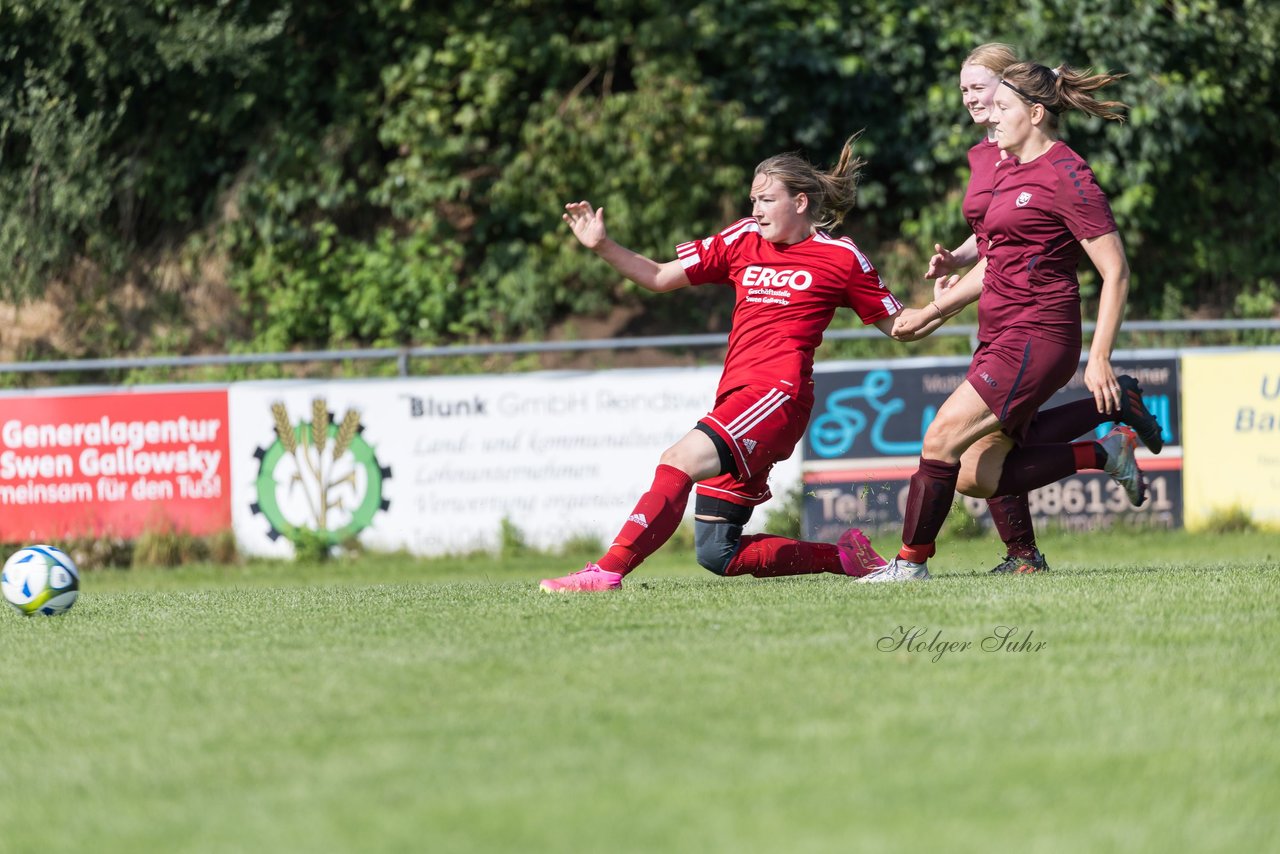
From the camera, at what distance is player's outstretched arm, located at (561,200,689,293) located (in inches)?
261

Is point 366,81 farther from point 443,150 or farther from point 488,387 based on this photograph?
point 488,387

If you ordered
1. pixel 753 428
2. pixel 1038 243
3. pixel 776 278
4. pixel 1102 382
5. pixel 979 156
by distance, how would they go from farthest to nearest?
pixel 979 156 < pixel 776 278 < pixel 753 428 < pixel 1038 243 < pixel 1102 382

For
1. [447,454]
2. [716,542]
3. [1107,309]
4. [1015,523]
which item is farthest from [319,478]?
[1107,309]

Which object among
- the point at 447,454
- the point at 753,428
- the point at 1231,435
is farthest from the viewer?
the point at 447,454

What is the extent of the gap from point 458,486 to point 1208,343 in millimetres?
6891

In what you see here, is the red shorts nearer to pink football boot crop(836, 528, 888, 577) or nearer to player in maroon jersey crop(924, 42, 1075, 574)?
pink football boot crop(836, 528, 888, 577)

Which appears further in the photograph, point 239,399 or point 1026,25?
point 1026,25

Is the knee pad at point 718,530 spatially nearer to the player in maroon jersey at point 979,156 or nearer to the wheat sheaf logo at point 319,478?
the player in maroon jersey at point 979,156

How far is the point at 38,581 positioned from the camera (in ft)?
20.2

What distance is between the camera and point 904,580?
250 inches

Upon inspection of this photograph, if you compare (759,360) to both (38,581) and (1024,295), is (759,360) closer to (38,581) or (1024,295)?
(1024,295)

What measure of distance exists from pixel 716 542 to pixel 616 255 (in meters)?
1.28

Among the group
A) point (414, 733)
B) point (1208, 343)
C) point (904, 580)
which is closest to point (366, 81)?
point (1208, 343)

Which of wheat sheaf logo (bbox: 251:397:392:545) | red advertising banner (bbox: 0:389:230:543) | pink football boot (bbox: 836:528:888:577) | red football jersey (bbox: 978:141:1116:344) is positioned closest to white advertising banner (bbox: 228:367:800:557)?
wheat sheaf logo (bbox: 251:397:392:545)
